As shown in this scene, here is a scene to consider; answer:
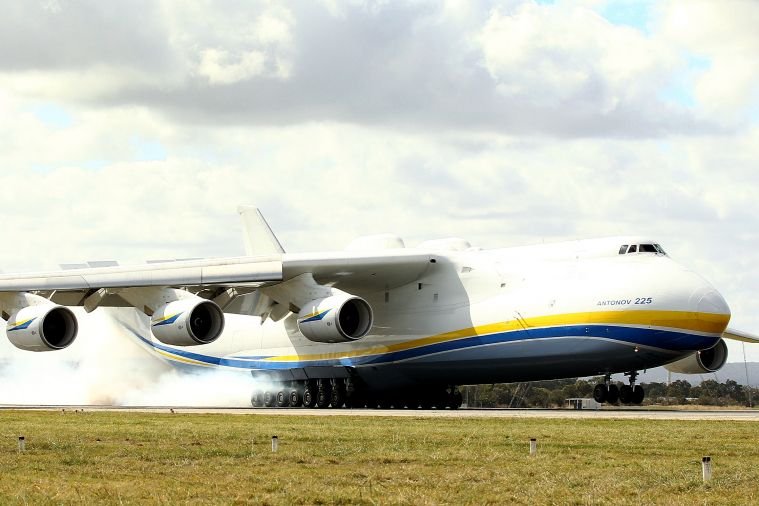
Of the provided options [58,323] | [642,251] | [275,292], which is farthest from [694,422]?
[58,323]

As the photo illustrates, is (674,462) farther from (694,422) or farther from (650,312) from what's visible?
(650,312)

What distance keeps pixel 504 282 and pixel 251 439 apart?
1391cm

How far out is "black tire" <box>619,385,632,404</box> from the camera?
96.9 feet

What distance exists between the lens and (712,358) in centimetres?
3375

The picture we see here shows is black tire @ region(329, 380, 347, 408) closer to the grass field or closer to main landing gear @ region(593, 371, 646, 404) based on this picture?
main landing gear @ region(593, 371, 646, 404)

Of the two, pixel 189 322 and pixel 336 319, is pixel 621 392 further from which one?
pixel 189 322

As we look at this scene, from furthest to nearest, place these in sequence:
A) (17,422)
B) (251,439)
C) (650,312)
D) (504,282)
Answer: (504,282) → (650,312) → (17,422) → (251,439)

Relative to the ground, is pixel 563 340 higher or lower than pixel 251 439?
higher

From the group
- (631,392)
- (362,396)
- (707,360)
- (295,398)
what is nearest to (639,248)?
(631,392)

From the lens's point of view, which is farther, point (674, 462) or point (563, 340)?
point (563, 340)

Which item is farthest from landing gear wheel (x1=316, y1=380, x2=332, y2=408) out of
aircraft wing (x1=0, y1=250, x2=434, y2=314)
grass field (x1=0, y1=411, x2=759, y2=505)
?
grass field (x1=0, y1=411, x2=759, y2=505)

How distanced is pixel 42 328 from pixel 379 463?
64.5ft

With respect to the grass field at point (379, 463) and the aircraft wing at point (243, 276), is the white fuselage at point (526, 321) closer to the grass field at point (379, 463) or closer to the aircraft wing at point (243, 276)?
the aircraft wing at point (243, 276)

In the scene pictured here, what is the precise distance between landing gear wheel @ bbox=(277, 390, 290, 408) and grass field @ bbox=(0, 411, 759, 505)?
42.5 ft
